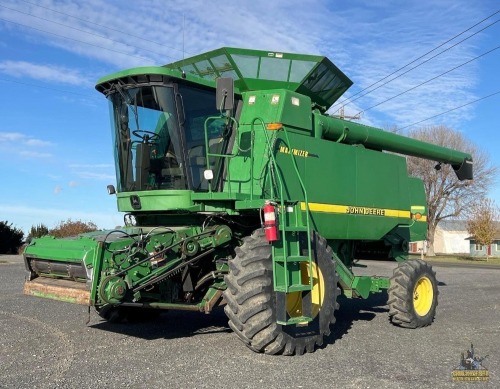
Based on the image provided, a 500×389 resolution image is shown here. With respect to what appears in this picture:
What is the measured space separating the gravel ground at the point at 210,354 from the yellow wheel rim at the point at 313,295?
546 millimetres

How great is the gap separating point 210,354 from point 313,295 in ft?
5.03

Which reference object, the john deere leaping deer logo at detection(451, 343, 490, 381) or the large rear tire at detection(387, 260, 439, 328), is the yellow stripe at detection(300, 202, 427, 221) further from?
the john deere leaping deer logo at detection(451, 343, 490, 381)

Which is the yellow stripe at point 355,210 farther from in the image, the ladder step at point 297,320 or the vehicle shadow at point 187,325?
the vehicle shadow at point 187,325

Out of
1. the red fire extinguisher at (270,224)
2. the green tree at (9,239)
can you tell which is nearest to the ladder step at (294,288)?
the red fire extinguisher at (270,224)

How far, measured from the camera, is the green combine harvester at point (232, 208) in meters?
5.92

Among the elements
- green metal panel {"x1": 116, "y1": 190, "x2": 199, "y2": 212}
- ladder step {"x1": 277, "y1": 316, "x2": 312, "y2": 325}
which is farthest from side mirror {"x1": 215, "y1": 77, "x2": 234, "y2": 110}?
ladder step {"x1": 277, "y1": 316, "x2": 312, "y2": 325}

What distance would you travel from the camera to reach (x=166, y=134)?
6.65 metres

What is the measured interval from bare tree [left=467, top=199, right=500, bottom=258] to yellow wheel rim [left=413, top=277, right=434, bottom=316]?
129 feet

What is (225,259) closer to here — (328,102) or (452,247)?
(328,102)

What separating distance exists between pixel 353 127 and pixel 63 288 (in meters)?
5.06

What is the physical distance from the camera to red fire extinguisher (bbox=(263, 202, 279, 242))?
234 inches

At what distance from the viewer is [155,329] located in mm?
7703

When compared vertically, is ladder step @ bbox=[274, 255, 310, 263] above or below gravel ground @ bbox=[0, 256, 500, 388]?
above

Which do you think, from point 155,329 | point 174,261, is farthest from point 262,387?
point 155,329
